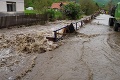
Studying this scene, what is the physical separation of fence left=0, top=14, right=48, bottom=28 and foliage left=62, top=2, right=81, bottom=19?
34.2 ft

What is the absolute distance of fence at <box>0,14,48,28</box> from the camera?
19.0 meters

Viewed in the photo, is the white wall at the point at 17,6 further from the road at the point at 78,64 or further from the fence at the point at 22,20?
the road at the point at 78,64

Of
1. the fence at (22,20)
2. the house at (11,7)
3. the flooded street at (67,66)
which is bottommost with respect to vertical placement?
the flooded street at (67,66)

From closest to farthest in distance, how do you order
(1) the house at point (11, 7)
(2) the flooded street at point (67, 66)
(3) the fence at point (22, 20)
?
(2) the flooded street at point (67, 66)
(3) the fence at point (22, 20)
(1) the house at point (11, 7)

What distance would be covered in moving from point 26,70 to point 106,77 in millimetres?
3101

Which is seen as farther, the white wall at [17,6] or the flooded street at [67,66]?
the white wall at [17,6]

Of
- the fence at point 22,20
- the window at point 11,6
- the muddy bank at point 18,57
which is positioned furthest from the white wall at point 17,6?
the muddy bank at point 18,57

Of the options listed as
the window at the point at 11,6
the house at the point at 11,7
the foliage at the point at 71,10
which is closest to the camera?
the house at the point at 11,7

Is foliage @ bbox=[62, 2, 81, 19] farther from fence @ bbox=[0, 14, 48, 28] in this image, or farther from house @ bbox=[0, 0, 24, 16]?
house @ bbox=[0, 0, 24, 16]

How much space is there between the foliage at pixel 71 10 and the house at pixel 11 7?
13121mm

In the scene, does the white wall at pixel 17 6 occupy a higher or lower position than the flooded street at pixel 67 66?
higher

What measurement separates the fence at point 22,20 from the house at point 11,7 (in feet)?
8.11

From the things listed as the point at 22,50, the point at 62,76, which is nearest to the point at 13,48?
the point at 22,50

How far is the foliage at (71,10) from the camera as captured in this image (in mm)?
36781
